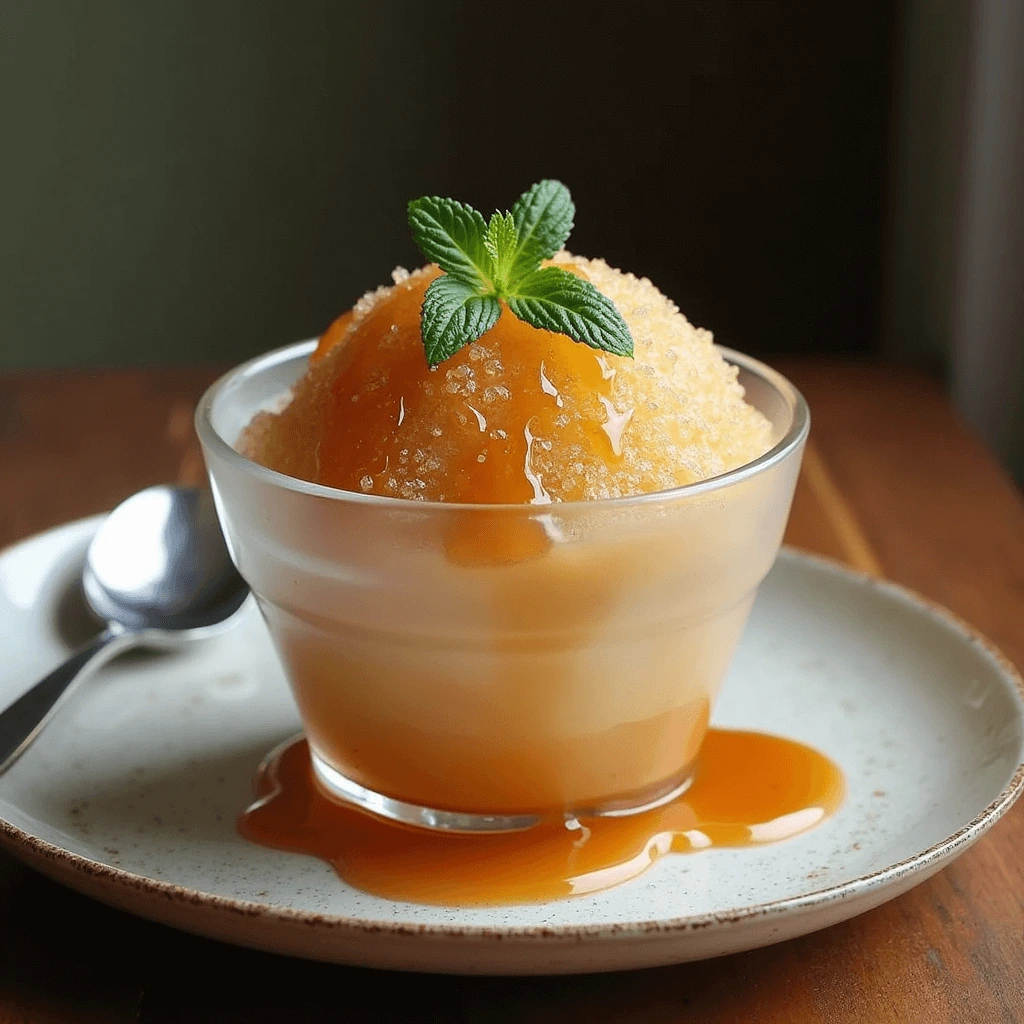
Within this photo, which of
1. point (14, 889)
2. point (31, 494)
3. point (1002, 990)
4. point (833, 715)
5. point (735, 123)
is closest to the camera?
point (1002, 990)

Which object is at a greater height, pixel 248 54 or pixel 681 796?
pixel 248 54

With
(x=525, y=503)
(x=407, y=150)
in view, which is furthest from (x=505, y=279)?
(x=407, y=150)

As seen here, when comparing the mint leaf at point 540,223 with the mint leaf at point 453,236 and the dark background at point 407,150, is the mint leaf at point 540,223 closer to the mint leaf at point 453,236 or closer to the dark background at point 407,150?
the mint leaf at point 453,236

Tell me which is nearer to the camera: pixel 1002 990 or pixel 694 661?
pixel 1002 990

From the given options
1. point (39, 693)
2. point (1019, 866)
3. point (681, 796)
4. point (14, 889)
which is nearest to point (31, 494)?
point (39, 693)

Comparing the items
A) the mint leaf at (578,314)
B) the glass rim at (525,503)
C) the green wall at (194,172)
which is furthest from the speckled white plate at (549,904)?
the green wall at (194,172)

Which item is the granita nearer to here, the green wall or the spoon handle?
the spoon handle

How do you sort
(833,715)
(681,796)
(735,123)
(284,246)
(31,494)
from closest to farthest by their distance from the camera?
(681,796) → (833,715) → (31,494) → (735,123) → (284,246)

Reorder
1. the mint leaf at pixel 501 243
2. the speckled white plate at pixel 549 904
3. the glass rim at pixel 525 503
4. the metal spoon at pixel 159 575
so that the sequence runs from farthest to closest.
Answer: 1. the metal spoon at pixel 159 575
2. the mint leaf at pixel 501 243
3. the glass rim at pixel 525 503
4. the speckled white plate at pixel 549 904

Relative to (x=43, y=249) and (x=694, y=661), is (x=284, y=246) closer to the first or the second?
(x=43, y=249)
